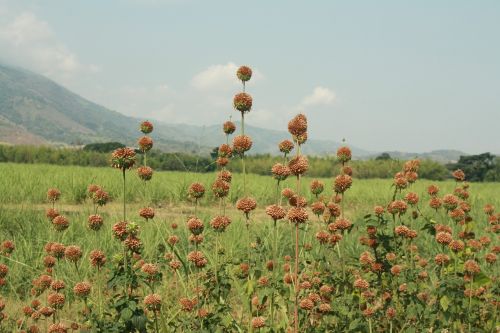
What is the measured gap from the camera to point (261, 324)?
9.09 ft

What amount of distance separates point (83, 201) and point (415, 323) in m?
10.9

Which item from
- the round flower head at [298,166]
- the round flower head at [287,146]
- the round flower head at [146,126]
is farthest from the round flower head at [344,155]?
the round flower head at [298,166]

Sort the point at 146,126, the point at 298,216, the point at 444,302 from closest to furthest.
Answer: the point at 298,216
the point at 444,302
the point at 146,126

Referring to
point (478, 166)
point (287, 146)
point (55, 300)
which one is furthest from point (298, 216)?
point (478, 166)

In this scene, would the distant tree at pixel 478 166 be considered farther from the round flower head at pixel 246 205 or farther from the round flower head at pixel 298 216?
the round flower head at pixel 298 216

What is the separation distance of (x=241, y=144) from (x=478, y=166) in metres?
42.0

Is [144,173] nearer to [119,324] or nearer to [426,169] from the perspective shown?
[119,324]

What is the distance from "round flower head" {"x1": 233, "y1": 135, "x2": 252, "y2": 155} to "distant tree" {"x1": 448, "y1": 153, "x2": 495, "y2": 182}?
38660mm

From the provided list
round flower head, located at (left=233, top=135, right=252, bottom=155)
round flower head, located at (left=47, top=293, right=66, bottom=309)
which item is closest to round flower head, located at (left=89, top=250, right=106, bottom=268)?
round flower head, located at (left=47, top=293, right=66, bottom=309)

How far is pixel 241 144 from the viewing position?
9.28ft

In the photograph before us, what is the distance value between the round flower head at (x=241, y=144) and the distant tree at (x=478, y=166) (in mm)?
38660

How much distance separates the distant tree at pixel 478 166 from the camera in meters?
39.4

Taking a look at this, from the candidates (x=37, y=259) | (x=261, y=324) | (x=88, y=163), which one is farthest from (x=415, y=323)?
(x=88, y=163)

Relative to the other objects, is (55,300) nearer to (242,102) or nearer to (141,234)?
(242,102)
